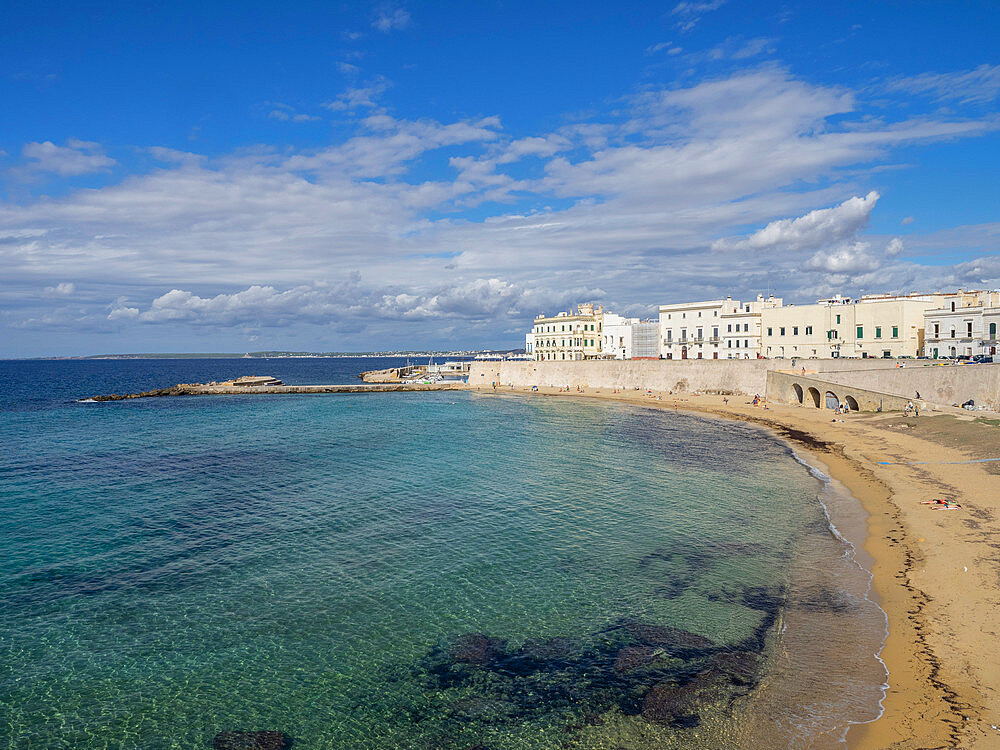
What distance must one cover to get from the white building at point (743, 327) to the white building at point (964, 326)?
59.5ft

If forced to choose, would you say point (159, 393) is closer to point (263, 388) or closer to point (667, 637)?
point (263, 388)

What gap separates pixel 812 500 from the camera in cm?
2569

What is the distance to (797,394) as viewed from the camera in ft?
192

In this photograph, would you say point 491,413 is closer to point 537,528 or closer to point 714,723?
point 537,528

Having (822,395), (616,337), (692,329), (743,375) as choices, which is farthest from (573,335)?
(822,395)

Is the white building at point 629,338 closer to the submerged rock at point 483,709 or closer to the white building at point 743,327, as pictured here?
the white building at point 743,327

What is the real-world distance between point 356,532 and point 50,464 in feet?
84.1

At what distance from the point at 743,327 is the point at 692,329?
7.65m

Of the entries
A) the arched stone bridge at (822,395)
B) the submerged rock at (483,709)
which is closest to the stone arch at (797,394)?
the arched stone bridge at (822,395)

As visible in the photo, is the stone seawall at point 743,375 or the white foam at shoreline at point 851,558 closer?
the white foam at shoreline at point 851,558

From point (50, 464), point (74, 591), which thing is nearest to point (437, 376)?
point (50, 464)

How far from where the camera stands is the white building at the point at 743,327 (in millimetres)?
73000

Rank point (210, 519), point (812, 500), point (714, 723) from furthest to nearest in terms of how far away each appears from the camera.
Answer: point (812, 500)
point (210, 519)
point (714, 723)

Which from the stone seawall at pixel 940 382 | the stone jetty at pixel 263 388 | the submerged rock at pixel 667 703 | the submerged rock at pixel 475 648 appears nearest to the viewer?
the submerged rock at pixel 667 703
